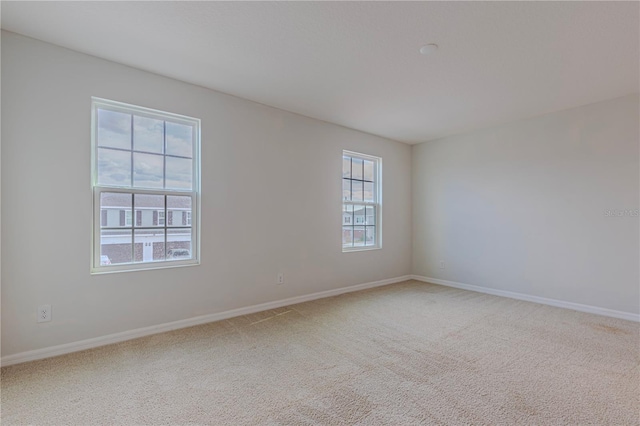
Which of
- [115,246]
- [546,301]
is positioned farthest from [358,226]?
[115,246]

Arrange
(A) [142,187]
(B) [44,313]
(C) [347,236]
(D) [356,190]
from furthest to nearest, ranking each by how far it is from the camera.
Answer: (D) [356,190] < (C) [347,236] < (A) [142,187] < (B) [44,313]

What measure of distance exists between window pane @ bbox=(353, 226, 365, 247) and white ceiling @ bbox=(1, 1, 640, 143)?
198 centimetres

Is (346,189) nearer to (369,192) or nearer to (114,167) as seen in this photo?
(369,192)

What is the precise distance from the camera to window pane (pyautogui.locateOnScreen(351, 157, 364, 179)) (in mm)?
4758

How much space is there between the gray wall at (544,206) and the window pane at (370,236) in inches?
38.6

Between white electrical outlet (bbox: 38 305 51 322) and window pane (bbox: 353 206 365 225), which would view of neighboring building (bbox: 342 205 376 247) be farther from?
white electrical outlet (bbox: 38 305 51 322)

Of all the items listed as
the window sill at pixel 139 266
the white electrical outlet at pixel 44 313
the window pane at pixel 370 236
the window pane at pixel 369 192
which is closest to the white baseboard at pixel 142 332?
the white electrical outlet at pixel 44 313

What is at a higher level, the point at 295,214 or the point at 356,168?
the point at 356,168

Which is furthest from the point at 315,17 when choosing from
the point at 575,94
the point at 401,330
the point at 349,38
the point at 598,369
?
the point at 598,369

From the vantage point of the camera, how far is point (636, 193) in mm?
3342

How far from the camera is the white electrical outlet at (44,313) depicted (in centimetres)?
237

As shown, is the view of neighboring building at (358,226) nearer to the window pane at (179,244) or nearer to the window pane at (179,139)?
the window pane at (179,244)

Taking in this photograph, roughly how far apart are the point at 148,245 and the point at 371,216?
10.8 feet

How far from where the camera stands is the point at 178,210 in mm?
3096
